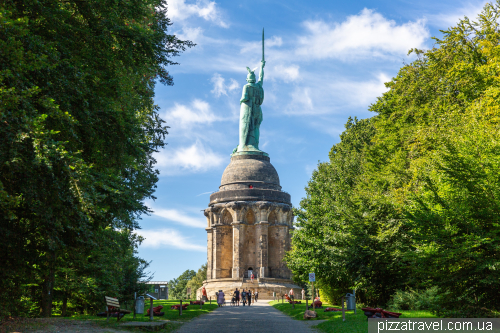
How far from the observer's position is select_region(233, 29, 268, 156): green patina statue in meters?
59.5

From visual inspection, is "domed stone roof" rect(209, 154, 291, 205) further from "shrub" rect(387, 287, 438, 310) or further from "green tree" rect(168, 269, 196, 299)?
"green tree" rect(168, 269, 196, 299)

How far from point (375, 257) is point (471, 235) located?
9.11 meters

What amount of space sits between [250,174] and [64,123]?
45048 millimetres

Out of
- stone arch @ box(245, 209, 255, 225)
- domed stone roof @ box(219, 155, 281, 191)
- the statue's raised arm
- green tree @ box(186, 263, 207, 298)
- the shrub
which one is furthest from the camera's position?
green tree @ box(186, 263, 207, 298)

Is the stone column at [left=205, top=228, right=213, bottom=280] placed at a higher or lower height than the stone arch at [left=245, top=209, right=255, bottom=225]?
lower

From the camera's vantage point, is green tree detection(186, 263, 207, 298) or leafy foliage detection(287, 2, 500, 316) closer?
leafy foliage detection(287, 2, 500, 316)

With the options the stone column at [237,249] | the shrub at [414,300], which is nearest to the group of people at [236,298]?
the stone column at [237,249]

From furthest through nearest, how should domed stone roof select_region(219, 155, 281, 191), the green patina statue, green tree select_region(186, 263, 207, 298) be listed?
green tree select_region(186, 263, 207, 298) < the green patina statue < domed stone roof select_region(219, 155, 281, 191)

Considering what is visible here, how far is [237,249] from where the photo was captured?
176 feet

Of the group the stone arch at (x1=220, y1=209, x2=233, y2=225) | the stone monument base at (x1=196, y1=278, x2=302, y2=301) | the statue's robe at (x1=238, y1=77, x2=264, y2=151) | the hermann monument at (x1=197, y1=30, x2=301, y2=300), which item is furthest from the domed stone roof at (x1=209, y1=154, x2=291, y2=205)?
the stone monument base at (x1=196, y1=278, x2=302, y2=301)

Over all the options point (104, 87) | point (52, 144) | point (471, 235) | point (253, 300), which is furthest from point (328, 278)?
point (52, 144)

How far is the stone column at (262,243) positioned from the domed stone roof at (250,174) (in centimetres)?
443

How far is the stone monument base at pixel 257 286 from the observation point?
48.4 metres

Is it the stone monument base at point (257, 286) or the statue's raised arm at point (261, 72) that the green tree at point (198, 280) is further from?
the statue's raised arm at point (261, 72)
